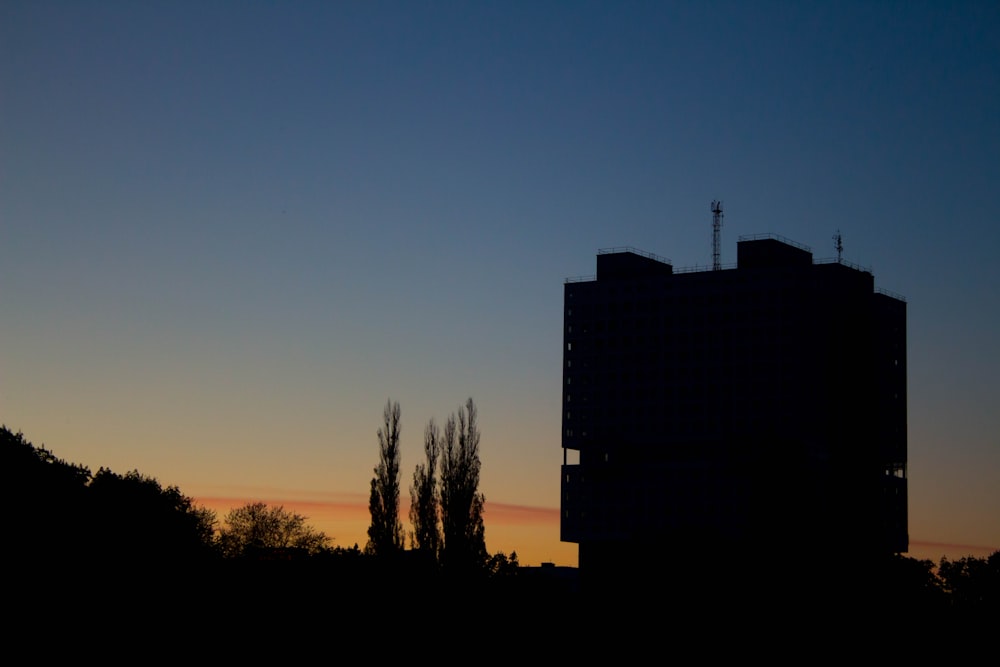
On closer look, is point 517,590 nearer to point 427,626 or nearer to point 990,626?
point 427,626

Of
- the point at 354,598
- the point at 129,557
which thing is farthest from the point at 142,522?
the point at 354,598

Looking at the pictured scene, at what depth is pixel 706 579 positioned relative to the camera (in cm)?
8994

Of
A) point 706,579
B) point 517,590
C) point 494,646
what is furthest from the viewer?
point 706,579

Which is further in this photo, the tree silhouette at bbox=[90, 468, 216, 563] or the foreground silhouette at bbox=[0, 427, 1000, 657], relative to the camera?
the tree silhouette at bbox=[90, 468, 216, 563]

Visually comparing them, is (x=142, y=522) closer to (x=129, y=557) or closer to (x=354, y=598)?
(x=129, y=557)

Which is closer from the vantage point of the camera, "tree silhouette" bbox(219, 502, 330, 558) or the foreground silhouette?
the foreground silhouette

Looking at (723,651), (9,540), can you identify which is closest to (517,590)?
(723,651)

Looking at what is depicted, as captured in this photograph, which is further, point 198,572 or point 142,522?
point 142,522

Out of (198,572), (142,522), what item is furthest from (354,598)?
(142,522)

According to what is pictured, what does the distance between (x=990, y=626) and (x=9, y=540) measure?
2302 inches

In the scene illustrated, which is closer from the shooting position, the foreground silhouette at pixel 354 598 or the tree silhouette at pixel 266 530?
the foreground silhouette at pixel 354 598

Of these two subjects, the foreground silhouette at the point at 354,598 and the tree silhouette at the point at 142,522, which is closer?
the foreground silhouette at the point at 354,598

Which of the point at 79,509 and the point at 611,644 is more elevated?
the point at 79,509

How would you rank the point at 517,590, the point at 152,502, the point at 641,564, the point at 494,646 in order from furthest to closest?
the point at 152,502 < the point at 641,564 < the point at 517,590 < the point at 494,646
